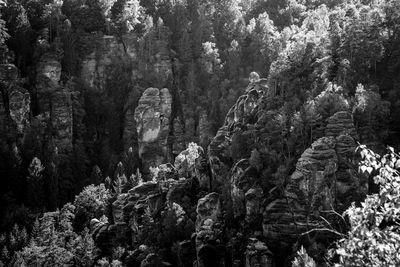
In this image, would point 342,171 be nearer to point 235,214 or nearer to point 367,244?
point 235,214

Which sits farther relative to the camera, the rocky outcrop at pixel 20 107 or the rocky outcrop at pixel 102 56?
the rocky outcrop at pixel 102 56

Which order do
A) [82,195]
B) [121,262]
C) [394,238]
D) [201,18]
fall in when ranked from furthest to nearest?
[201,18] → [82,195] → [121,262] → [394,238]

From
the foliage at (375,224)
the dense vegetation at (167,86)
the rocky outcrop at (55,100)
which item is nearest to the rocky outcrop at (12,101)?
the dense vegetation at (167,86)

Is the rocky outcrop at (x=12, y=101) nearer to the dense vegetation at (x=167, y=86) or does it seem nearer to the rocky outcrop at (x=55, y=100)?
the dense vegetation at (x=167, y=86)

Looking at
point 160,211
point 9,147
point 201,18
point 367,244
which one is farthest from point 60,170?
point 367,244

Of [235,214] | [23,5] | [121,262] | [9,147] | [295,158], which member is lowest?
[121,262]

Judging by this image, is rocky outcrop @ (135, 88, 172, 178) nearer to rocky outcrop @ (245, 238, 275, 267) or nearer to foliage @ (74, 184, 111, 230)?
foliage @ (74, 184, 111, 230)

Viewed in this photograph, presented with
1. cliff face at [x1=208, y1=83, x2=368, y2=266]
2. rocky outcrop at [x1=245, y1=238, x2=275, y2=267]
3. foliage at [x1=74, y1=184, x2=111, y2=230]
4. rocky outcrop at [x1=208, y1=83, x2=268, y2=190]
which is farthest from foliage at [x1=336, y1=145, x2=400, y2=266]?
foliage at [x1=74, y1=184, x2=111, y2=230]
